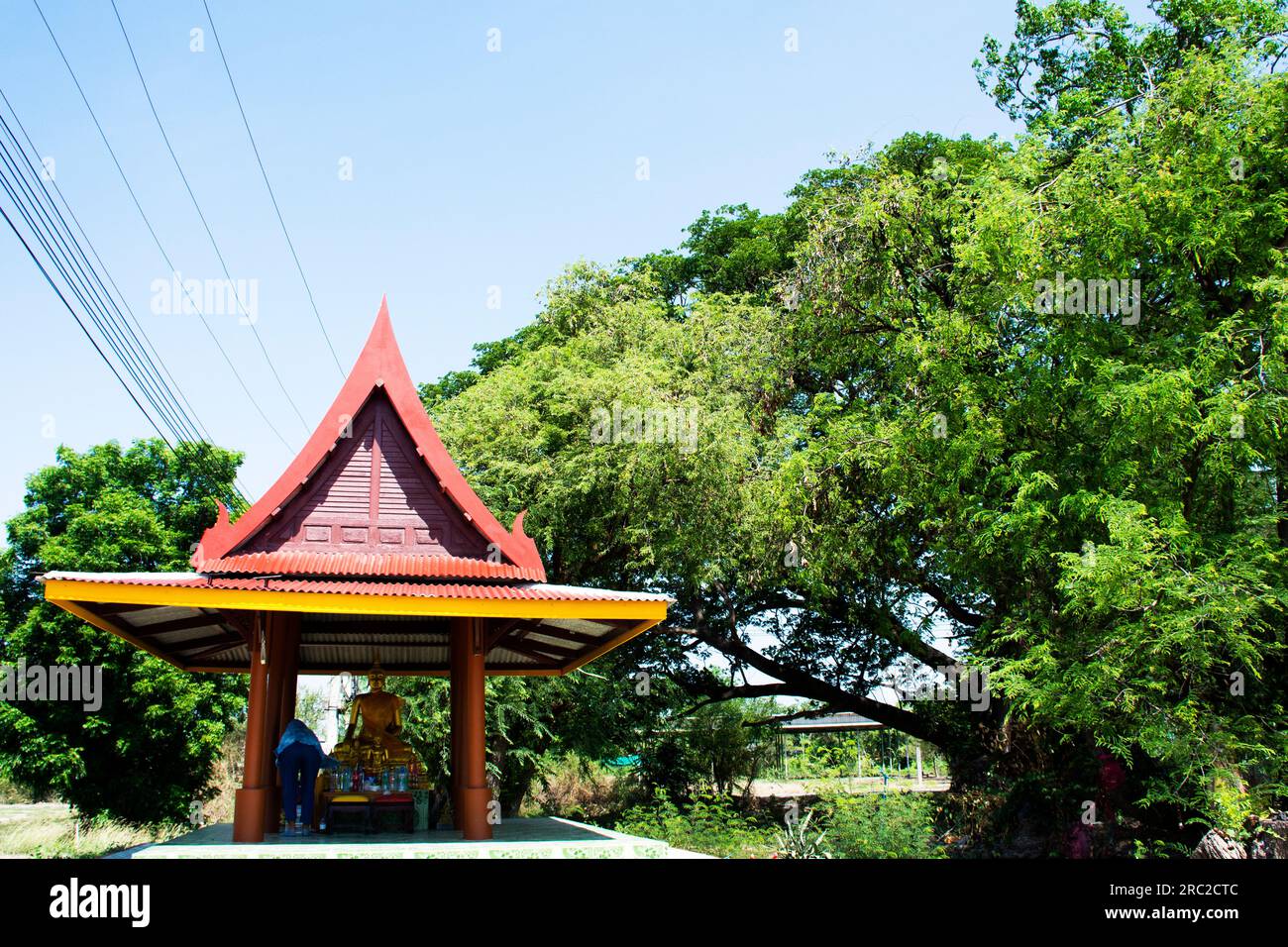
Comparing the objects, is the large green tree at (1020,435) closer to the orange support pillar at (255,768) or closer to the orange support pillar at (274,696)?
the orange support pillar at (274,696)

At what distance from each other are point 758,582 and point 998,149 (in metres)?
10.9

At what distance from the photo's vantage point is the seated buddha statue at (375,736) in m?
10.6

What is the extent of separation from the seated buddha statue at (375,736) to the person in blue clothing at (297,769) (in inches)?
20.1

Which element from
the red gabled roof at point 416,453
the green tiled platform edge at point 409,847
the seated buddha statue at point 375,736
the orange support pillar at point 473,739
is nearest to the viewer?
the green tiled platform edge at point 409,847

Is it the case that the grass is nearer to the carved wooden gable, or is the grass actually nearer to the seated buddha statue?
the seated buddha statue

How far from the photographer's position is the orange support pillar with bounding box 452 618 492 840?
32.1ft

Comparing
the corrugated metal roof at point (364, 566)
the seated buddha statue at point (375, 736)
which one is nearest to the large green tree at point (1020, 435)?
the corrugated metal roof at point (364, 566)

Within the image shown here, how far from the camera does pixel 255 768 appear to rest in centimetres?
973

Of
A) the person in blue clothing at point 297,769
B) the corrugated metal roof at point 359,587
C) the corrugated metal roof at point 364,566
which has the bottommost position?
the person in blue clothing at point 297,769

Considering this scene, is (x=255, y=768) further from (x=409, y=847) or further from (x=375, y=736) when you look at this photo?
(x=409, y=847)

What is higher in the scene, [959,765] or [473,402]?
[473,402]
